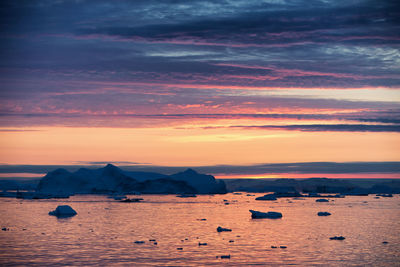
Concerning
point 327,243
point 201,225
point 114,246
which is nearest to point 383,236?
point 327,243

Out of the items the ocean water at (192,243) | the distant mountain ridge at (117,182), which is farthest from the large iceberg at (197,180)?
the ocean water at (192,243)

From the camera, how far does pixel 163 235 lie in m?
42.6

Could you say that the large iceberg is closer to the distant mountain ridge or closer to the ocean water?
the distant mountain ridge

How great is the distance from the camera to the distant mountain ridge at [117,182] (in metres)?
124

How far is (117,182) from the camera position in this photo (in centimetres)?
13038

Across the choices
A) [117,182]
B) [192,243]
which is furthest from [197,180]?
[192,243]

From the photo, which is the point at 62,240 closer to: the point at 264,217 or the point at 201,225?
the point at 201,225

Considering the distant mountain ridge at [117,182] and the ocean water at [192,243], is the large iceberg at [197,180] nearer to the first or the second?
the distant mountain ridge at [117,182]

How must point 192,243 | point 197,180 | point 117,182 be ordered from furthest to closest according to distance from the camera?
point 117,182
point 197,180
point 192,243

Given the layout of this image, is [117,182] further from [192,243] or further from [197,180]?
[192,243]

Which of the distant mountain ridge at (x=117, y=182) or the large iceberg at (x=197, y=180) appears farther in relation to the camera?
the large iceberg at (x=197, y=180)

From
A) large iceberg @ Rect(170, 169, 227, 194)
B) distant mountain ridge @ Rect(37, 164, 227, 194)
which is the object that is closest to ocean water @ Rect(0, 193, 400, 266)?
distant mountain ridge @ Rect(37, 164, 227, 194)

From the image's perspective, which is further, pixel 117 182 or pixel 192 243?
pixel 117 182

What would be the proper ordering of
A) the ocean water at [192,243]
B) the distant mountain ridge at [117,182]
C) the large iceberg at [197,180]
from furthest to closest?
the large iceberg at [197,180]
the distant mountain ridge at [117,182]
the ocean water at [192,243]
